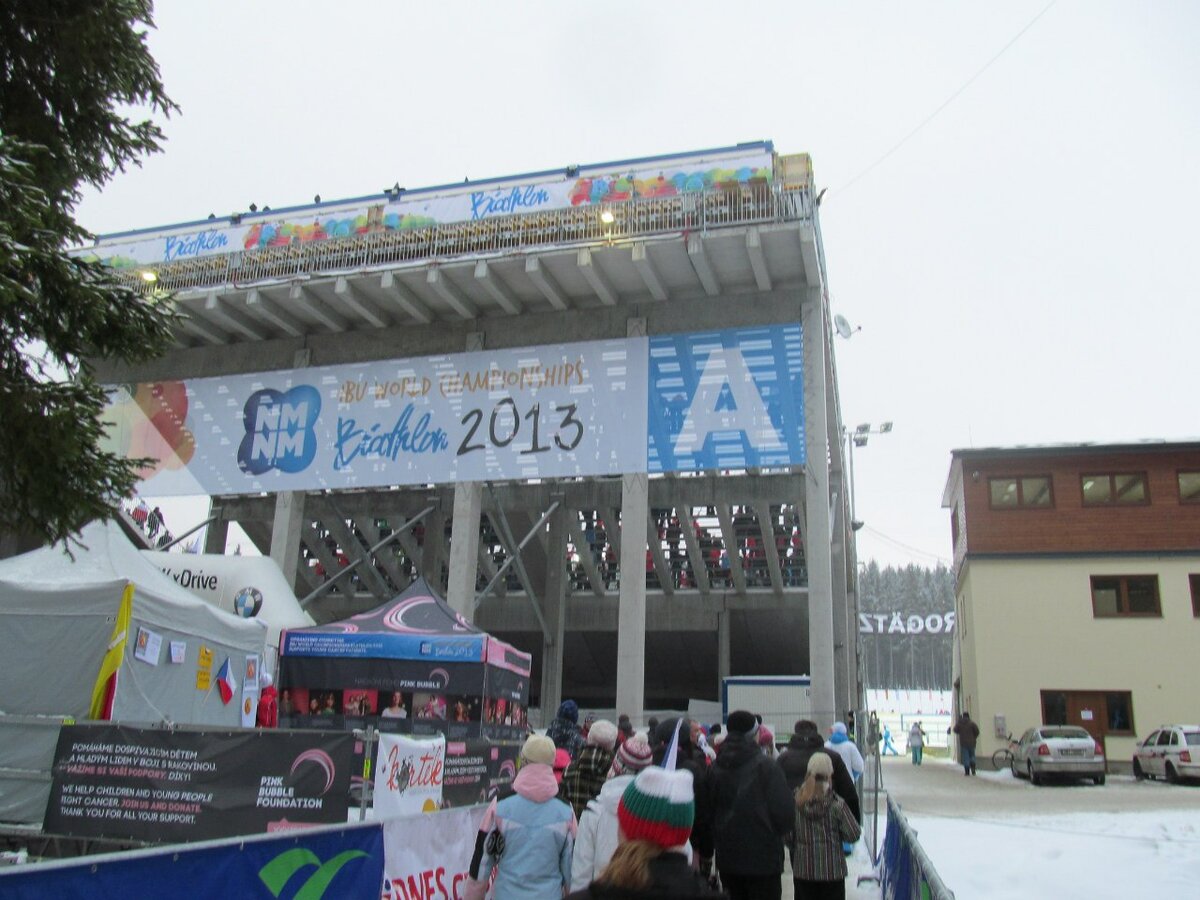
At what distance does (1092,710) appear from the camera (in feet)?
Result: 86.8

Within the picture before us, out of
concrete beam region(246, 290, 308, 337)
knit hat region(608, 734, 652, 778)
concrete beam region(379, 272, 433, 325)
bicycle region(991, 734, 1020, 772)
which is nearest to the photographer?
knit hat region(608, 734, 652, 778)

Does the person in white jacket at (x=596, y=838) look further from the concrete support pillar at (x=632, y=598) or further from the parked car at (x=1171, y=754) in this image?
the parked car at (x=1171, y=754)

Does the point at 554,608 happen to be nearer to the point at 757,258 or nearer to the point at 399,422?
the point at 399,422

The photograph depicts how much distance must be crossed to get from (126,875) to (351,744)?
3899 millimetres

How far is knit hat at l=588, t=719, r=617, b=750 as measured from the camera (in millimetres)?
6859

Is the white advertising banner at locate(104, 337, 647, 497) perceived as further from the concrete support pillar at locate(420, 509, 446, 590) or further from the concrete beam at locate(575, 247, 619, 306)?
the concrete support pillar at locate(420, 509, 446, 590)

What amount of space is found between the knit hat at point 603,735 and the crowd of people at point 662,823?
0.01 metres

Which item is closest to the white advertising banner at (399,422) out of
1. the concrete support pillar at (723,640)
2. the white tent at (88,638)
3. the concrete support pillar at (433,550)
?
the concrete support pillar at (433,550)

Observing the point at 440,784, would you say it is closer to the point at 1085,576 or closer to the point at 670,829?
the point at 670,829

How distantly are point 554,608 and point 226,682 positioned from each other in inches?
580

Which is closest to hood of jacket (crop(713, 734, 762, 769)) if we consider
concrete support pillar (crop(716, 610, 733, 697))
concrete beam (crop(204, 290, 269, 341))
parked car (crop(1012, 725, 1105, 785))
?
parked car (crop(1012, 725, 1105, 785))

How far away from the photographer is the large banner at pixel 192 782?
25.4 ft

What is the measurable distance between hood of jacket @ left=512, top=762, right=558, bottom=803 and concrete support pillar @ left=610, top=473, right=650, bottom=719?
1558cm

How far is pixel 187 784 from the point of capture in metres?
8.02
